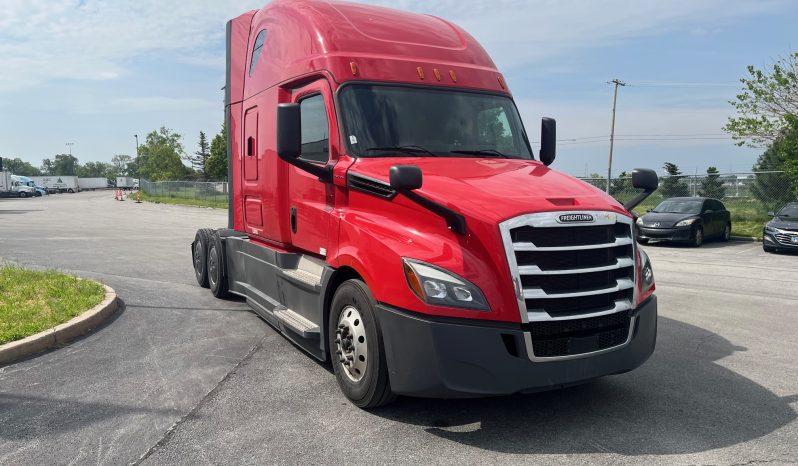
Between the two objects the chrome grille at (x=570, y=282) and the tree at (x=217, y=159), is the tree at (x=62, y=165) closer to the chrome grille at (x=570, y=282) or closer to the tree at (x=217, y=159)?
the tree at (x=217, y=159)

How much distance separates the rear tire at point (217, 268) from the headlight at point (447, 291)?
17.2 ft

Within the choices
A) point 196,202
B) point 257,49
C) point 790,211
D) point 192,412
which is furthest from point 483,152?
point 196,202

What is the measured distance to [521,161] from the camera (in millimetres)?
5410

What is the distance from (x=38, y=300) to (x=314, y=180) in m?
4.18

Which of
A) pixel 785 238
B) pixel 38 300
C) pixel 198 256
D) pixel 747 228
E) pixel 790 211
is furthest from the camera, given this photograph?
pixel 747 228

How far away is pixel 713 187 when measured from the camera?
23953 mm

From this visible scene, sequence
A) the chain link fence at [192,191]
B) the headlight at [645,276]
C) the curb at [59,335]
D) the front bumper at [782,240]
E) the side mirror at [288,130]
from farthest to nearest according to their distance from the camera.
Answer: the chain link fence at [192,191], the front bumper at [782,240], the curb at [59,335], the side mirror at [288,130], the headlight at [645,276]

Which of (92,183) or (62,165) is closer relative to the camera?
(92,183)

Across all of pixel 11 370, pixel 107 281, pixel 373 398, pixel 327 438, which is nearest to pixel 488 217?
pixel 373 398

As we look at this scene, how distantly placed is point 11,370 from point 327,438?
325 centimetres

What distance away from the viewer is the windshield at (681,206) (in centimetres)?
1845

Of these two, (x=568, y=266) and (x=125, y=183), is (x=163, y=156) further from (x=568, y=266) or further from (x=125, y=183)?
(x=568, y=266)

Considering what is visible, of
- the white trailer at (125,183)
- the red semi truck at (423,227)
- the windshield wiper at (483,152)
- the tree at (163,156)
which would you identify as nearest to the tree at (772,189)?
the red semi truck at (423,227)

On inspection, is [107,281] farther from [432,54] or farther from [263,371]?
[432,54]
